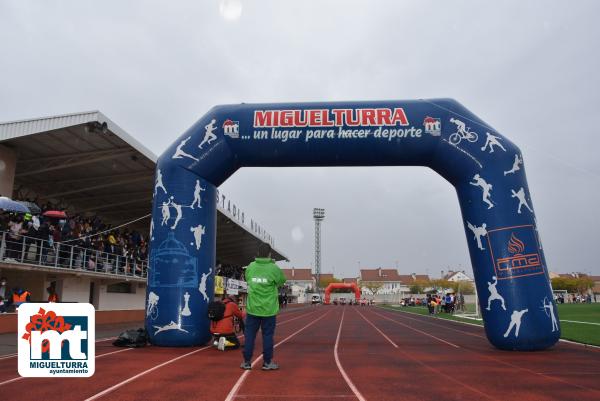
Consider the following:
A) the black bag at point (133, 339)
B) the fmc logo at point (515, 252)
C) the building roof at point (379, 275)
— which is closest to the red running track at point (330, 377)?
the black bag at point (133, 339)

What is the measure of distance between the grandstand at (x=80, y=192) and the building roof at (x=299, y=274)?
10111 cm

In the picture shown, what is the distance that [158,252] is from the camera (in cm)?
1005

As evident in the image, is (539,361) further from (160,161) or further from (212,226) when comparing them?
(160,161)

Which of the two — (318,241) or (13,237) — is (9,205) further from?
(318,241)

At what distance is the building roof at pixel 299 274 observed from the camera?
126625mm

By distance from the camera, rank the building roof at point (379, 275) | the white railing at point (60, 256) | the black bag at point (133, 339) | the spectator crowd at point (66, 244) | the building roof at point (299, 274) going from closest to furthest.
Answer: the black bag at point (133, 339) → the white railing at point (60, 256) → the spectator crowd at point (66, 244) → the building roof at point (299, 274) → the building roof at point (379, 275)

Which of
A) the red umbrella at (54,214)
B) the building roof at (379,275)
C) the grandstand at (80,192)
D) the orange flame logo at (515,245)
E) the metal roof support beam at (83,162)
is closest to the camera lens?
the orange flame logo at (515,245)

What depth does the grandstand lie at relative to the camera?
46.1 ft

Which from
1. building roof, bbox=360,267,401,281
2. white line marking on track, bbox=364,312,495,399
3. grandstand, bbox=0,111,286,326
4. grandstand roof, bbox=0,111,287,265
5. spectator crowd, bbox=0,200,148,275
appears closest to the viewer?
white line marking on track, bbox=364,312,495,399

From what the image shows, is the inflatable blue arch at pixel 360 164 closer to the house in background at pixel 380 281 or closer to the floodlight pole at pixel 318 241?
the floodlight pole at pixel 318 241

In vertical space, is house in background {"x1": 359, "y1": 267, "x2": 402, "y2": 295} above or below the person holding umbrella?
below

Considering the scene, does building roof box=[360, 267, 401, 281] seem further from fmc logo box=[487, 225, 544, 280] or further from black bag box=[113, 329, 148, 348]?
black bag box=[113, 329, 148, 348]

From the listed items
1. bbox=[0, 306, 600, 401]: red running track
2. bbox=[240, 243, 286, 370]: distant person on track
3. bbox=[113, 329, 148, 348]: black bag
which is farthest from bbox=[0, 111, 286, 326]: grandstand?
bbox=[240, 243, 286, 370]: distant person on track

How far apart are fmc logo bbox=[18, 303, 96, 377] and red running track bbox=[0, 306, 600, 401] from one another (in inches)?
9.1
